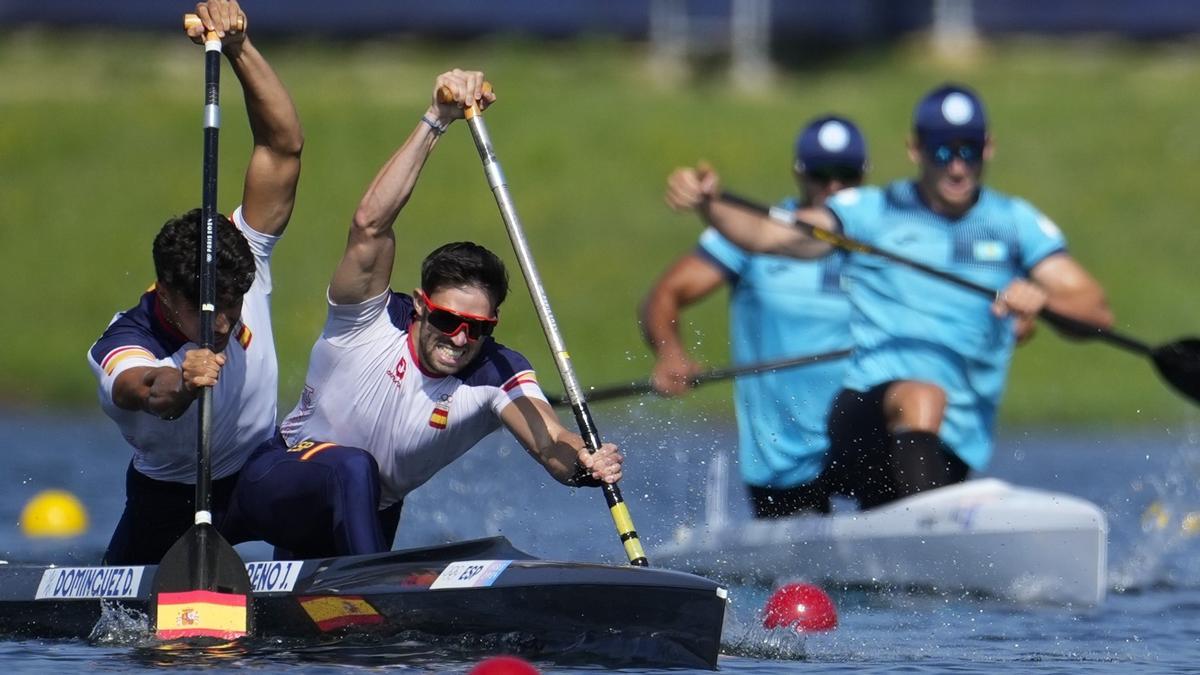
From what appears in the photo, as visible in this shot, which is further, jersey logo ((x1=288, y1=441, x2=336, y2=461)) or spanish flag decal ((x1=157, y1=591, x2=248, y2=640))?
jersey logo ((x1=288, y1=441, x2=336, y2=461))

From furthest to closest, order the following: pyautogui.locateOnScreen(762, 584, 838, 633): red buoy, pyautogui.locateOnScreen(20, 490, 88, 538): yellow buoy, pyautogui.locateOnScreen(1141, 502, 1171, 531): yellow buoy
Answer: pyautogui.locateOnScreen(20, 490, 88, 538): yellow buoy
pyautogui.locateOnScreen(1141, 502, 1171, 531): yellow buoy
pyautogui.locateOnScreen(762, 584, 838, 633): red buoy

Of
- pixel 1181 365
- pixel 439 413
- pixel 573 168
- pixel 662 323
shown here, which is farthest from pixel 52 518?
pixel 573 168

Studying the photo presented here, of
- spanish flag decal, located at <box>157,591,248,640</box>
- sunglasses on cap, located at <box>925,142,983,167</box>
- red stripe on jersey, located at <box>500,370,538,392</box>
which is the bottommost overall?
spanish flag decal, located at <box>157,591,248,640</box>

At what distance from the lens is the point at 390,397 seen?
6.93m

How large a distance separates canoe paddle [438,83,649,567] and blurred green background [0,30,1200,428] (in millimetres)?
9607

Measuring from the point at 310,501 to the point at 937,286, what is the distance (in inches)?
A: 135

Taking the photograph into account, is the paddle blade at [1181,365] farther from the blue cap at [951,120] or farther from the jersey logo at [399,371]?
the jersey logo at [399,371]

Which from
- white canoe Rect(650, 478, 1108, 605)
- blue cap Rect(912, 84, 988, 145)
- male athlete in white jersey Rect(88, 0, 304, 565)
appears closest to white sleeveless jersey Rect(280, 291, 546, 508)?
male athlete in white jersey Rect(88, 0, 304, 565)

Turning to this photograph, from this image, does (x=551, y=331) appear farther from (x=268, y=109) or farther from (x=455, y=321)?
(x=268, y=109)

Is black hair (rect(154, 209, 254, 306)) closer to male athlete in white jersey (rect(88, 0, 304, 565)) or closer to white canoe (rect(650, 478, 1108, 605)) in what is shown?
male athlete in white jersey (rect(88, 0, 304, 565))

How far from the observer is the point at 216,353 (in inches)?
263

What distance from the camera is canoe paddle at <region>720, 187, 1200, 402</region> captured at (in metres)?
8.88

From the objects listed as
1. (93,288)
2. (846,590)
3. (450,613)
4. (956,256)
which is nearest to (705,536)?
(846,590)

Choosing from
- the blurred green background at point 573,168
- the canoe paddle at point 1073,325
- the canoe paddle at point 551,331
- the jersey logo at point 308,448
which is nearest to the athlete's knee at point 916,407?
the canoe paddle at point 1073,325
